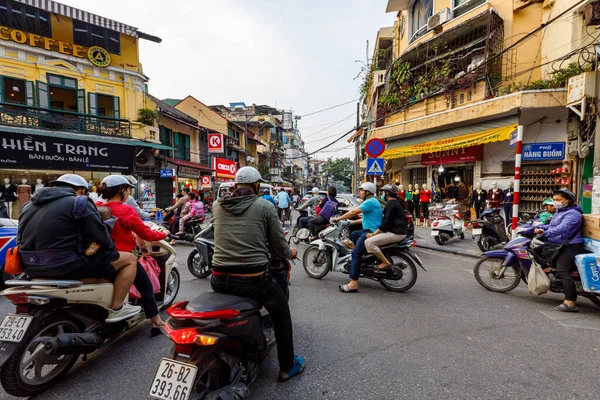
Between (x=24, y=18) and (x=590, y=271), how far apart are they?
21642 mm

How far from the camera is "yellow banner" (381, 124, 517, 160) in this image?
10602 mm

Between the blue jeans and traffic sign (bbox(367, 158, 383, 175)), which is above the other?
traffic sign (bbox(367, 158, 383, 175))

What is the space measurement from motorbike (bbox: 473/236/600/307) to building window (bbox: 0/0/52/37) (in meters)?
20.4

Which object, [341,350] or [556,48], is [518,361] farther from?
[556,48]

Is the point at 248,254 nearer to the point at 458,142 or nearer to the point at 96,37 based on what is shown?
the point at 458,142

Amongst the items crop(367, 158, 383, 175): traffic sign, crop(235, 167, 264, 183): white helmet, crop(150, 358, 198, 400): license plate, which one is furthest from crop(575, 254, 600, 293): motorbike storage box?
crop(367, 158, 383, 175): traffic sign

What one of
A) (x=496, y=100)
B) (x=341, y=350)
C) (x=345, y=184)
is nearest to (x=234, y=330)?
(x=341, y=350)

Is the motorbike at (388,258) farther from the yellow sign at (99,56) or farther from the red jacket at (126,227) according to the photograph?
the yellow sign at (99,56)

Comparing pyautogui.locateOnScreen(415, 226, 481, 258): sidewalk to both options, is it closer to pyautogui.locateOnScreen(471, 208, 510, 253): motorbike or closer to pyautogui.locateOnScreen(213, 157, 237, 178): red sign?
pyautogui.locateOnScreen(471, 208, 510, 253): motorbike

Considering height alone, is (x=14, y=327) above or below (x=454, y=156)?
below

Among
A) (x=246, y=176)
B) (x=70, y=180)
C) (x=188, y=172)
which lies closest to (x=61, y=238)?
(x=70, y=180)

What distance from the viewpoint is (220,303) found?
219cm

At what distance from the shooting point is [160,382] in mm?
1945

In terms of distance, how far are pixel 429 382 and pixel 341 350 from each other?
0.85 metres
